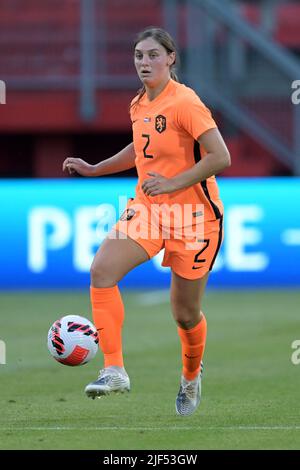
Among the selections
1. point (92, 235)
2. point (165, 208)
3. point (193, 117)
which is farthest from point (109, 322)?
point (92, 235)

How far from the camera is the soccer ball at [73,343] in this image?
735 cm

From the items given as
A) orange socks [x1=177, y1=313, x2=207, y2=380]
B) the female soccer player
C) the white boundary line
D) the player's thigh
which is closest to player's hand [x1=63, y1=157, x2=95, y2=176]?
the female soccer player

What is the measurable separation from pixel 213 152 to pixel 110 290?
1.04 metres

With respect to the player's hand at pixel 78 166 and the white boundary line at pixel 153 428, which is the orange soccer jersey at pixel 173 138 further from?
the white boundary line at pixel 153 428

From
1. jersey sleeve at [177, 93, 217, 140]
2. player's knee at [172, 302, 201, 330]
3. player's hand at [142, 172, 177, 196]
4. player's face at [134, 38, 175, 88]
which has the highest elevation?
player's face at [134, 38, 175, 88]

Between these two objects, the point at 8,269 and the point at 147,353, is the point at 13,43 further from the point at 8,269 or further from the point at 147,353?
the point at 147,353

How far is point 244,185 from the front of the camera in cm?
1686

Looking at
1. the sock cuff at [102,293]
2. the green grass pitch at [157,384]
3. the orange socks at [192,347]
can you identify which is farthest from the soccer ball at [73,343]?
the orange socks at [192,347]

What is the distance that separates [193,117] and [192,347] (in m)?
1.55

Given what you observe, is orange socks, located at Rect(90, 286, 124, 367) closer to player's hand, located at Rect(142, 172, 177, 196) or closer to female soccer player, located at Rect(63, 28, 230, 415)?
female soccer player, located at Rect(63, 28, 230, 415)

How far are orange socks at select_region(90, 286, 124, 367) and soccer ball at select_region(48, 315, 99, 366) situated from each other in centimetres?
6

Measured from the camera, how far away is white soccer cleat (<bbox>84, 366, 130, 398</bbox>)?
23.6 feet

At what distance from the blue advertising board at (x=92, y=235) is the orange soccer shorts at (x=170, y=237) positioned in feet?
28.4

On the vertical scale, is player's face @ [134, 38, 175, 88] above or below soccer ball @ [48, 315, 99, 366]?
→ above
